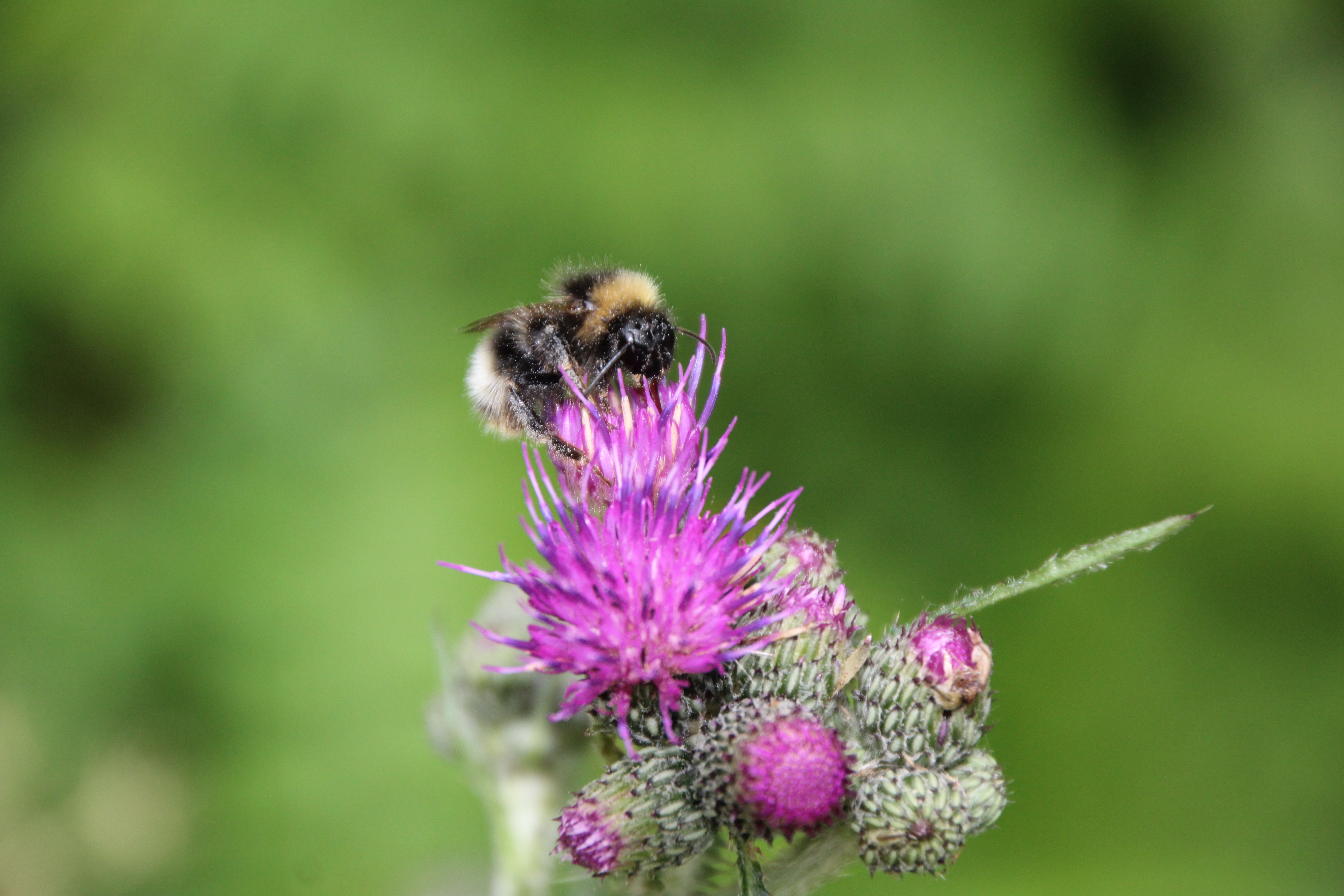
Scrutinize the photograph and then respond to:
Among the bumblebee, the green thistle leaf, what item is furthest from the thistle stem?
the bumblebee

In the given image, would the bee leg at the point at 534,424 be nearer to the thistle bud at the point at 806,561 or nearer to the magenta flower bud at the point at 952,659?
the thistle bud at the point at 806,561

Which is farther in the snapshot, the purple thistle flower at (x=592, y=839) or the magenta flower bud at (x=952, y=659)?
the magenta flower bud at (x=952, y=659)

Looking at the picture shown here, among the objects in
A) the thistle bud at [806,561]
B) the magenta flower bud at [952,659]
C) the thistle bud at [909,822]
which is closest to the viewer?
the thistle bud at [909,822]

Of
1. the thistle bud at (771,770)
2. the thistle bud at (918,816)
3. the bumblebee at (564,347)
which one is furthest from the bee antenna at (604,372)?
the thistle bud at (918,816)

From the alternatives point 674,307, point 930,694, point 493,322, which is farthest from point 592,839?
point 674,307

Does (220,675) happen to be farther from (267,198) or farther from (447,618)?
(267,198)

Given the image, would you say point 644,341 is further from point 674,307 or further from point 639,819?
point 674,307
